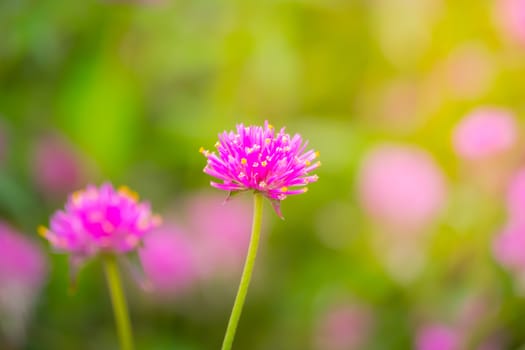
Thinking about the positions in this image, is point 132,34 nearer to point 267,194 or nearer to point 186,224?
point 186,224

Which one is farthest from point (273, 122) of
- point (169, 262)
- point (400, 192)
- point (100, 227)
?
point (100, 227)

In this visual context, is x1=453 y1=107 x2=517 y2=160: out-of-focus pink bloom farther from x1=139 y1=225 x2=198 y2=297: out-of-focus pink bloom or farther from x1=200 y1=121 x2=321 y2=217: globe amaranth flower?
x1=200 y1=121 x2=321 y2=217: globe amaranth flower

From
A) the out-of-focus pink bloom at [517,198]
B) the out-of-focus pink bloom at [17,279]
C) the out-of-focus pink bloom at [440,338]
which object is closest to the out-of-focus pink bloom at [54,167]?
the out-of-focus pink bloom at [17,279]

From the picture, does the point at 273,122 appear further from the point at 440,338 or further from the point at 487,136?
the point at 440,338

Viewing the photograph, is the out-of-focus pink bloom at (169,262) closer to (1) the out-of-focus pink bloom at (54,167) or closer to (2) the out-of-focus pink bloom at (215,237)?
(2) the out-of-focus pink bloom at (215,237)

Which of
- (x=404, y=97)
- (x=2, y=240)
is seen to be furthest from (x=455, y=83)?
(x=2, y=240)

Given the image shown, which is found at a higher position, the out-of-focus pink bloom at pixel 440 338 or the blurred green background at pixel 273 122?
the blurred green background at pixel 273 122

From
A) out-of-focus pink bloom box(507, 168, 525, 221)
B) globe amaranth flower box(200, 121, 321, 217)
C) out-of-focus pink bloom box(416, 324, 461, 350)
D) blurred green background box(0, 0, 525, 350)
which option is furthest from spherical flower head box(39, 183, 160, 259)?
out-of-focus pink bloom box(507, 168, 525, 221)
